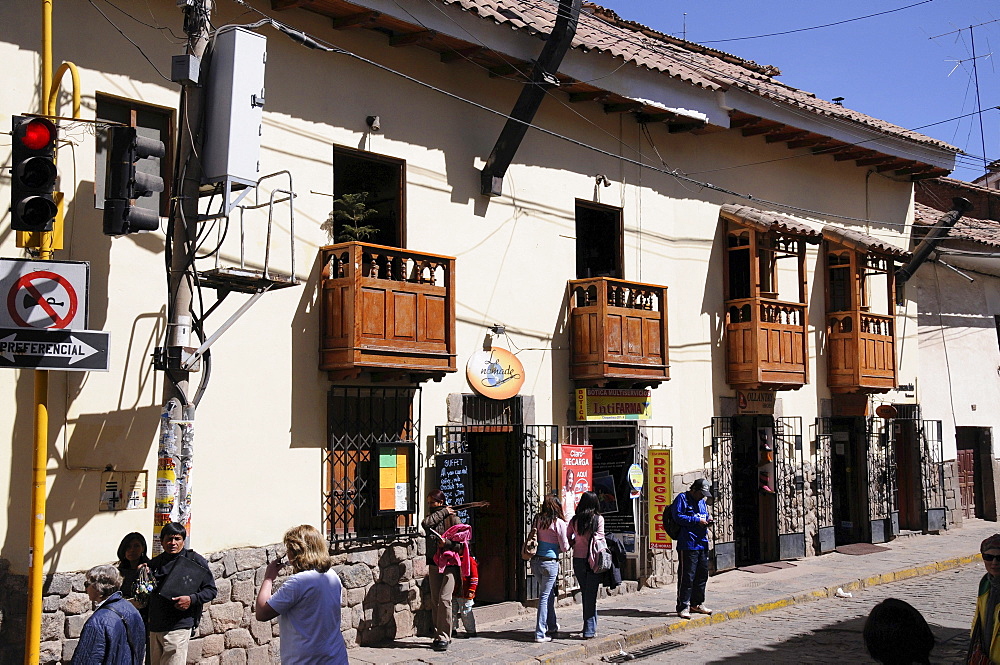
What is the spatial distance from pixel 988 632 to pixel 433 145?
898 cm

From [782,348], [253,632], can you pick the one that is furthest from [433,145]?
[782,348]

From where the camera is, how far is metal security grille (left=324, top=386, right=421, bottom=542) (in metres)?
11.5

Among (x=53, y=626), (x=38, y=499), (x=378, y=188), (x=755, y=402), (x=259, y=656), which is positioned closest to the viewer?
(x=38, y=499)

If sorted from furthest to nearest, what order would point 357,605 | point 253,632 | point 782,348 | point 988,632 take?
point 782,348
point 357,605
point 253,632
point 988,632

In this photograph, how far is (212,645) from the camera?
1002cm

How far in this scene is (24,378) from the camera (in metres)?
9.18

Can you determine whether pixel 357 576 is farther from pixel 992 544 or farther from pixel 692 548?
pixel 992 544

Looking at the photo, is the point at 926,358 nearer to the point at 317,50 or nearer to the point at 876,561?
the point at 876,561

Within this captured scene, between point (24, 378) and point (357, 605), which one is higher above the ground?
point (24, 378)

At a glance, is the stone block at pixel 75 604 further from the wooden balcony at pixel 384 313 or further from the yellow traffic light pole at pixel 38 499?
the wooden balcony at pixel 384 313

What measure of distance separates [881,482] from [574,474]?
8880mm

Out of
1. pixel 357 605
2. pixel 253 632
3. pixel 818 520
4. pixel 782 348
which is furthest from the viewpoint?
pixel 818 520

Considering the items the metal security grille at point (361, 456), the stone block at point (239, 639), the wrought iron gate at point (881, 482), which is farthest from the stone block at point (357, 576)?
the wrought iron gate at point (881, 482)

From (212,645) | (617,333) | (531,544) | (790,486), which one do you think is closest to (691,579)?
(531,544)
